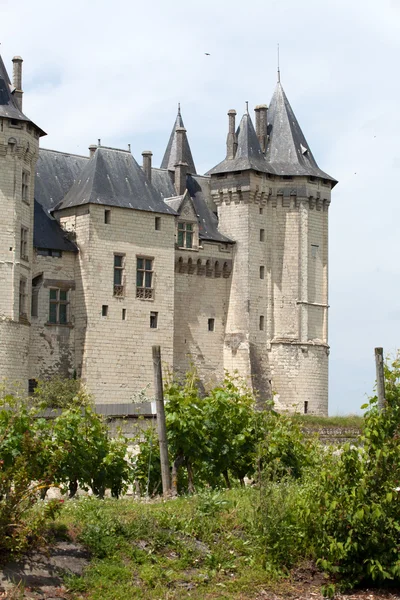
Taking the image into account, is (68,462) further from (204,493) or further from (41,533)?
(41,533)

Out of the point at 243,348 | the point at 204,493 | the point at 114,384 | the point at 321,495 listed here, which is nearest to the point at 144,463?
the point at 204,493

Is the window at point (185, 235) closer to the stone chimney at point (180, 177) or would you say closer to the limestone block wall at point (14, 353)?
the stone chimney at point (180, 177)

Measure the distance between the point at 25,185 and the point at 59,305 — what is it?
15.4 ft

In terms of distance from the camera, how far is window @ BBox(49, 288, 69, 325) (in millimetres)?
49281

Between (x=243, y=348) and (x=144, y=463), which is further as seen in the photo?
(x=243, y=348)

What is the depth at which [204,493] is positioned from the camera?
830 inches

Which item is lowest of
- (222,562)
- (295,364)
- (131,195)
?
(222,562)

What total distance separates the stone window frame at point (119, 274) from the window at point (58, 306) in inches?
72.8

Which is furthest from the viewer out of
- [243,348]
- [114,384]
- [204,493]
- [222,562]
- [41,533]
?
[243,348]

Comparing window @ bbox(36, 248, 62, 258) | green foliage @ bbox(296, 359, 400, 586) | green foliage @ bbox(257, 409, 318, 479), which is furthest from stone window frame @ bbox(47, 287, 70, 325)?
green foliage @ bbox(296, 359, 400, 586)

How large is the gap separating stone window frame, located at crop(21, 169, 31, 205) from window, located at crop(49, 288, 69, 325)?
12.3 feet

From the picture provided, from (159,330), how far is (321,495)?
31472 millimetres

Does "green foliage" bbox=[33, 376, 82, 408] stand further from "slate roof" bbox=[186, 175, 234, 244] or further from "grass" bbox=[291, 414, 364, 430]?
"slate roof" bbox=[186, 175, 234, 244]

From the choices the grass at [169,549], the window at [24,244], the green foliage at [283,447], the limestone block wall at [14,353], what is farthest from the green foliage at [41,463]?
the window at [24,244]
